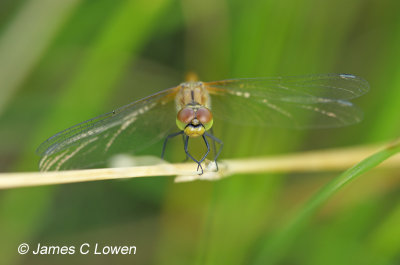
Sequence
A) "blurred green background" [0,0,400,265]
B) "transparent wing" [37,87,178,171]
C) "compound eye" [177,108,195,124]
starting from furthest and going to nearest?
1. "blurred green background" [0,0,400,265]
2. "compound eye" [177,108,195,124]
3. "transparent wing" [37,87,178,171]

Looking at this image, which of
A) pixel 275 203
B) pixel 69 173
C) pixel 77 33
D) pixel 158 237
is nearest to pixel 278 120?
pixel 275 203

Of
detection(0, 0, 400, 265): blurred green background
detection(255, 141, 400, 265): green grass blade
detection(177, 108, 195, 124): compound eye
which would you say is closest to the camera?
detection(255, 141, 400, 265): green grass blade

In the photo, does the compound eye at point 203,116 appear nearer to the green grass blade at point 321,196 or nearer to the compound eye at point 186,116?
the compound eye at point 186,116

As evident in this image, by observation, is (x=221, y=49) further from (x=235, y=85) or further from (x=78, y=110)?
(x=78, y=110)

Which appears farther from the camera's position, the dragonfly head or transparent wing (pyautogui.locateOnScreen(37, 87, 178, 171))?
the dragonfly head

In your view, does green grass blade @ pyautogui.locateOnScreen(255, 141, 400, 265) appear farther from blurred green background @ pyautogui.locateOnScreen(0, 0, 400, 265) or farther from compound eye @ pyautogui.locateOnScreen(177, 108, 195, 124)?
compound eye @ pyautogui.locateOnScreen(177, 108, 195, 124)

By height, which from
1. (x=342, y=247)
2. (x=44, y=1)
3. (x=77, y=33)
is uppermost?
(x=77, y=33)
